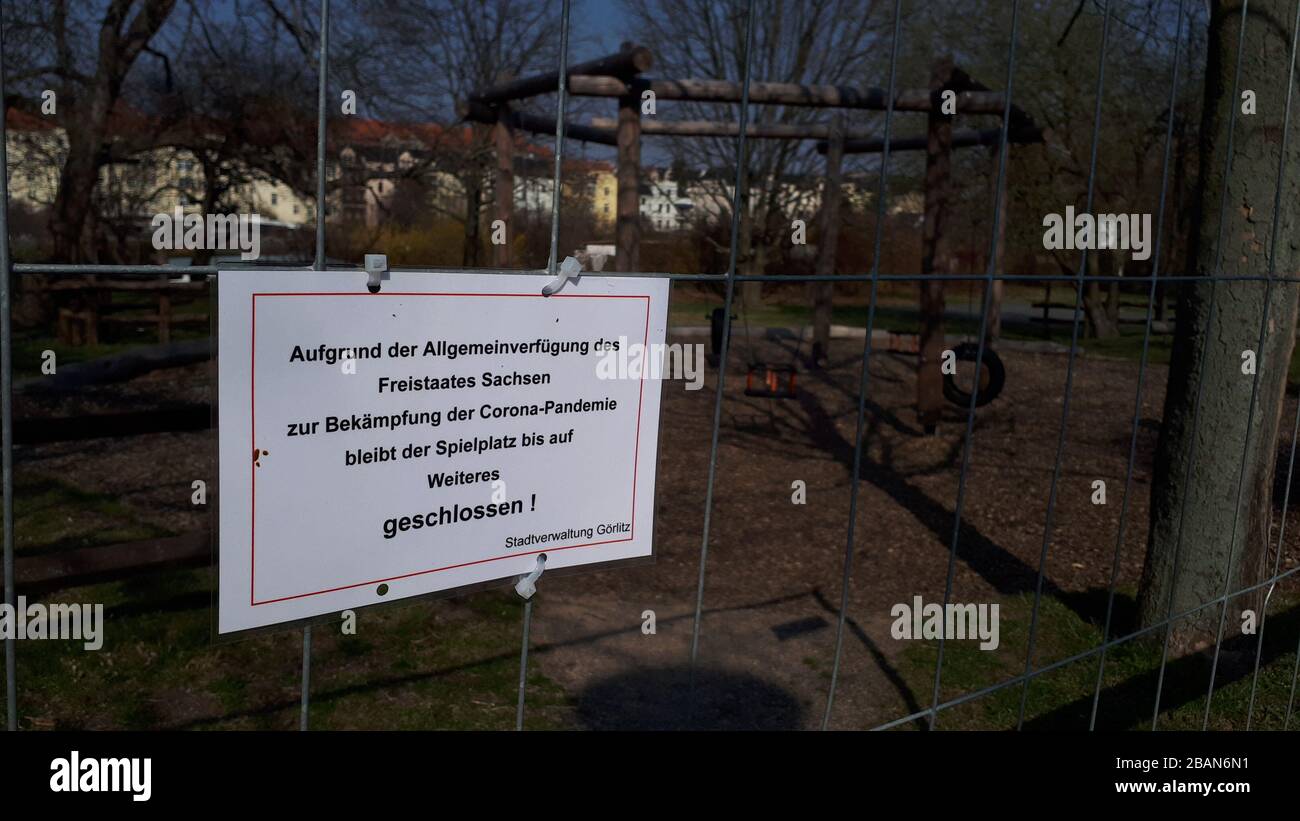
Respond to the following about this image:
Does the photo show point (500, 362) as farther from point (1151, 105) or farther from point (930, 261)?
point (1151, 105)

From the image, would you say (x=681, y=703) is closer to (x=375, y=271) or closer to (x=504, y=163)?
(x=375, y=271)

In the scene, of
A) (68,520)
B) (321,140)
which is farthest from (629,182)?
(321,140)

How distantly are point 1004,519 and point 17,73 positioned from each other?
1250 cm

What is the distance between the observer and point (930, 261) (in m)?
9.74

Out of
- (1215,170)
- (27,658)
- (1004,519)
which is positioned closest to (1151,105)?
(1004,519)

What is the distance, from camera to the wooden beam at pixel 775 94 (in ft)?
29.2

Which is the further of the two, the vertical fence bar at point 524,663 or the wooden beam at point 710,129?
the wooden beam at point 710,129

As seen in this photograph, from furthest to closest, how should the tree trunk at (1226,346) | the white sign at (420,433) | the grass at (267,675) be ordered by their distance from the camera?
1. the tree trunk at (1226,346)
2. the grass at (267,675)
3. the white sign at (420,433)

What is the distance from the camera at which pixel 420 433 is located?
1576mm

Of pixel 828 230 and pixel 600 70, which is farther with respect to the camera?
pixel 828 230

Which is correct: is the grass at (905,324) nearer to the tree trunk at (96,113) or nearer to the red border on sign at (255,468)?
the tree trunk at (96,113)

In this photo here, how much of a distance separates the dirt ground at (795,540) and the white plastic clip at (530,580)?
35cm

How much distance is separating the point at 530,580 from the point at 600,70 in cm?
752

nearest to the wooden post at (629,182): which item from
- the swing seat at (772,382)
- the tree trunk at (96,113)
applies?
the swing seat at (772,382)
